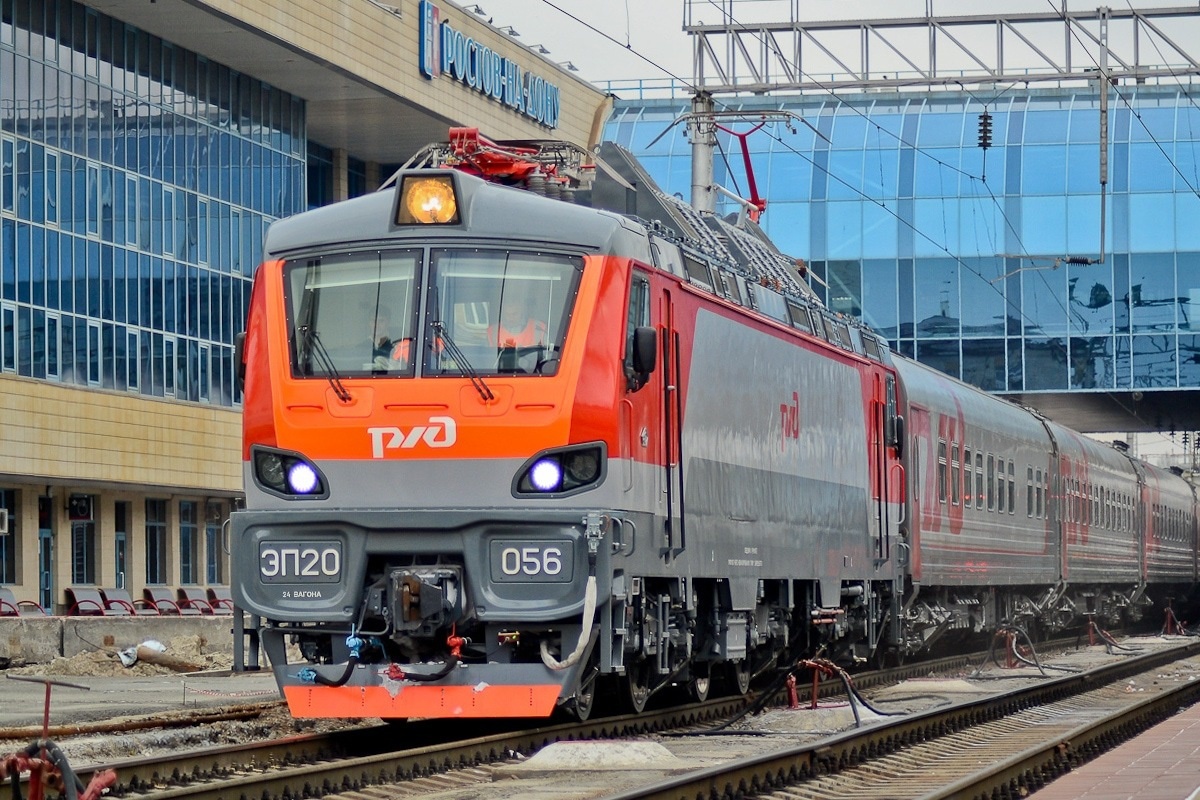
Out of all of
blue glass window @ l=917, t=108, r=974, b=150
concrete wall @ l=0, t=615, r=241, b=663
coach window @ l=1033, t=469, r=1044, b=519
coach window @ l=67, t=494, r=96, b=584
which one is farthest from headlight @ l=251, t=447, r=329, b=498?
blue glass window @ l=917, t=108, r=974, b=150

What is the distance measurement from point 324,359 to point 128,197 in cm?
3001

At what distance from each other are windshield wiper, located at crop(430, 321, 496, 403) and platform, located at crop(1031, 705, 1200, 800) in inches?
160

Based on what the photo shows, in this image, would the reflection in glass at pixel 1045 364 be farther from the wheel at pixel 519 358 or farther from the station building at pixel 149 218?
the wheel at pixel 519 358

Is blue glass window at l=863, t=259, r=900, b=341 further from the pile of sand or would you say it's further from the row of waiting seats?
the pile of sand

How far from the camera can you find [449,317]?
496 inches

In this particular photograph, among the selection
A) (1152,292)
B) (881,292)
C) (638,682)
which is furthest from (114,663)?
(1152,292)

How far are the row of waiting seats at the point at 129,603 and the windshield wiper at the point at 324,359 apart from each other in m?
23.2

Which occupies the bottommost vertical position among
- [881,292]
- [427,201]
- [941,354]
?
[427,201]

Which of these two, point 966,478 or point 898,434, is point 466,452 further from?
point 966,478

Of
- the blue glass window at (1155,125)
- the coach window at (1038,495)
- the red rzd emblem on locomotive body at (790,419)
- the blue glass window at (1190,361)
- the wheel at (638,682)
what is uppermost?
the blue glass window at (1155,125)

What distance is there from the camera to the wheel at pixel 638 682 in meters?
14.5

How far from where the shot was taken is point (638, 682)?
14.7 meters

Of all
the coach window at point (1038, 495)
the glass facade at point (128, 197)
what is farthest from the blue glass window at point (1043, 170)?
the coach window at point (1038, 495)

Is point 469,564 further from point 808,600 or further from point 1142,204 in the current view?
point 1142,204
